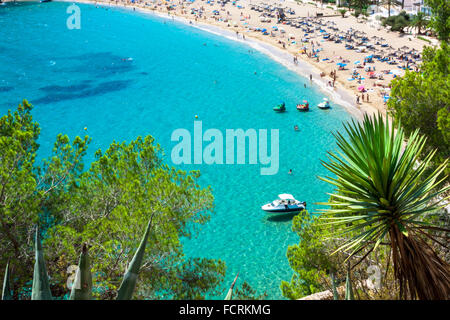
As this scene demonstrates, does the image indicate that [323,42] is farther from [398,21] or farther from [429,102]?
[429,102]

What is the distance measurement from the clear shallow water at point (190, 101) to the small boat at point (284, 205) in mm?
838

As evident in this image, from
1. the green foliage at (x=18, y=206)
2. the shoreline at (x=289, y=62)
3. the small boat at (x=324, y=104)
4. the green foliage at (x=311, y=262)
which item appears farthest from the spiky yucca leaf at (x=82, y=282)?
the small boat at (x=324, y=104)

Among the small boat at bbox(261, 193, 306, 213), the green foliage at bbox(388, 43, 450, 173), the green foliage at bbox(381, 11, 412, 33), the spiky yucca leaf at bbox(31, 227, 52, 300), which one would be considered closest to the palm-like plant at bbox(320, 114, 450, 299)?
the spiky yucca leaf at bbox(31, 227, 52, 300)

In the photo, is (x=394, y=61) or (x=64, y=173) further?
(x=394, y=61)

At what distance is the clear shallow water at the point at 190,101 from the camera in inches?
1224

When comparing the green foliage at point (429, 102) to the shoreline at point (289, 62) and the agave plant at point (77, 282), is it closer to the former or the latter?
the shoreline at point (289, 62)

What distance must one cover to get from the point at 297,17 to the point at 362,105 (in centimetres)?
5244

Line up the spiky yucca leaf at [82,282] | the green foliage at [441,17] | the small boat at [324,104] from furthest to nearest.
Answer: the small boat at [324,104], the green foliage at [441,17], the spiky yucca leaf at [82,282]

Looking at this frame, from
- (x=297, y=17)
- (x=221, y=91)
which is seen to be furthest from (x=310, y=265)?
(x=297, y=17)

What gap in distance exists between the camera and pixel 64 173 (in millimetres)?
17953

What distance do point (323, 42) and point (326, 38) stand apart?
240 centimetres

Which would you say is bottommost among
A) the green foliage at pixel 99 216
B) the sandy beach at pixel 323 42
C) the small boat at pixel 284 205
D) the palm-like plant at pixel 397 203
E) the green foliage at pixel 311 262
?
the small boat at pixel 284 205

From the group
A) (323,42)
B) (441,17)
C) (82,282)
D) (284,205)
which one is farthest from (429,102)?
(323,42)
